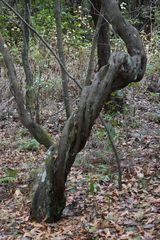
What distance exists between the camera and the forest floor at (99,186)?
15.2 ft

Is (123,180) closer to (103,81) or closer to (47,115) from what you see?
(103,81)

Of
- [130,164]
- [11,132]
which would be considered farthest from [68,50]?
[130,164]

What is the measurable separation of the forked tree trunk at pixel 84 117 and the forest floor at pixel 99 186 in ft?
0.91

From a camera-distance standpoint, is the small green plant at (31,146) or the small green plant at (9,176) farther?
the small green plant at (31,146)

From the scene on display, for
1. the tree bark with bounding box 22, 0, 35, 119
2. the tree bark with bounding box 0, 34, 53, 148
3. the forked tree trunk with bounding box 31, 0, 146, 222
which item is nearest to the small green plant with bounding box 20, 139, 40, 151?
the tree bark with bounding box 22, 0, 35, 119

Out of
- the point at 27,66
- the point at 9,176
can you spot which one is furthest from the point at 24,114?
the point at 27,66

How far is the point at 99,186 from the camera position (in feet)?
19.2

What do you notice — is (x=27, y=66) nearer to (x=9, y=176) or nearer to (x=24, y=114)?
(x=9, y=176)

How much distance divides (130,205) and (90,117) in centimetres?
140

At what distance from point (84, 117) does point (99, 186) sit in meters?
1.70

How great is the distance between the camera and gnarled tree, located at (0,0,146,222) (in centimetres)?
446

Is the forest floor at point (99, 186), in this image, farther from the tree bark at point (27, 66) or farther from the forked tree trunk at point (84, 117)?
the tree bark at point (27, 66)

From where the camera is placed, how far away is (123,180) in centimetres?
606

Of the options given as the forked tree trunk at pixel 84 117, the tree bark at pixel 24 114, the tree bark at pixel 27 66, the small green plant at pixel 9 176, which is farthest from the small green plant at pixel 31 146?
the forked tree trunk at pixel 84 117
